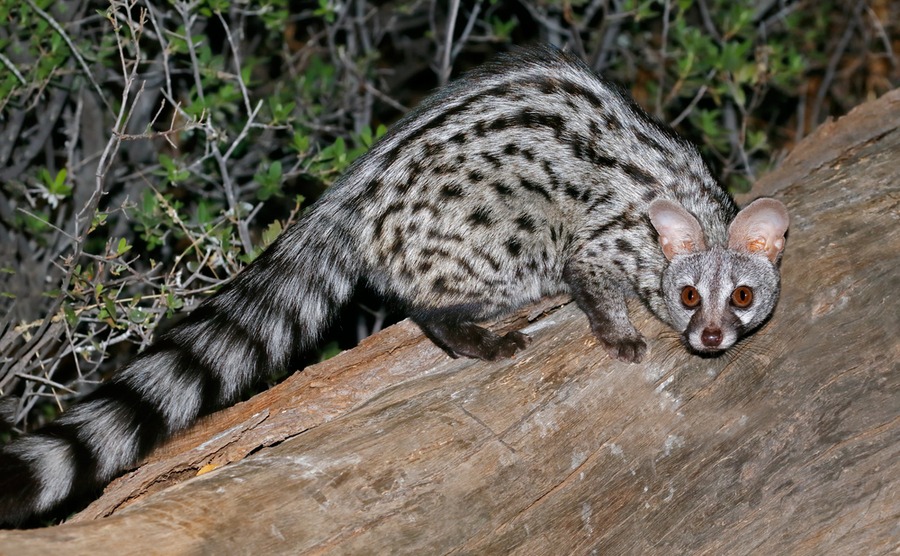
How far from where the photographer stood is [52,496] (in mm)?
3992

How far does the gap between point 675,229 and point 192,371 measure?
233cm

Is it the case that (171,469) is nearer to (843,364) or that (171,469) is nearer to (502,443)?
(502,443)

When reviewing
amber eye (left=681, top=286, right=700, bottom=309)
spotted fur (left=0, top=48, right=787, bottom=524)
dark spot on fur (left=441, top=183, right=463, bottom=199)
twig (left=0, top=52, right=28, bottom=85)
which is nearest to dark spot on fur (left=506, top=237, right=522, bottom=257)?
spotted fur (left=0, top=48, right=787, bottom=524)

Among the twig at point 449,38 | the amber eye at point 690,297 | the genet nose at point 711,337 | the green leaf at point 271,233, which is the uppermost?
the twig at point 449,38

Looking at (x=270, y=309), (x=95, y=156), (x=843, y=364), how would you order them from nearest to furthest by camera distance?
(x=843, y=364), (x=270, y=309), (x=95, y=156)

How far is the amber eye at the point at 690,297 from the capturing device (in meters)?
4.76

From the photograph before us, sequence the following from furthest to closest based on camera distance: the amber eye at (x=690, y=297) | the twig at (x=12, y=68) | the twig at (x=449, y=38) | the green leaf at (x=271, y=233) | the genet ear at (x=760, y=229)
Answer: the twig at (x=449, y=38), the green leaf at (x=271, y=233), the twig at (x=12, y=68), the amber eye at (x=690, y=297), the genet ear at (x=760, y=229)

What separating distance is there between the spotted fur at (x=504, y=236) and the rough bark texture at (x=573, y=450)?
184mm

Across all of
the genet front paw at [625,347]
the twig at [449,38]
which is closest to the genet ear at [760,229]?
the genet front paw at [625,347]

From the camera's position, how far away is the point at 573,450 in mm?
4203

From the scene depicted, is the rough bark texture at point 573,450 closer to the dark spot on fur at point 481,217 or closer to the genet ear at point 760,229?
the genet ear at point 760,229

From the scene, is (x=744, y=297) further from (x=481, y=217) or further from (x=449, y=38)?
(x=449, y=38)

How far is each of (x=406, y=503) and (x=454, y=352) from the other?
1059 millimetres

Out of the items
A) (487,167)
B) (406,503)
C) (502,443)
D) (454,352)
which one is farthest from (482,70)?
(406,503)
